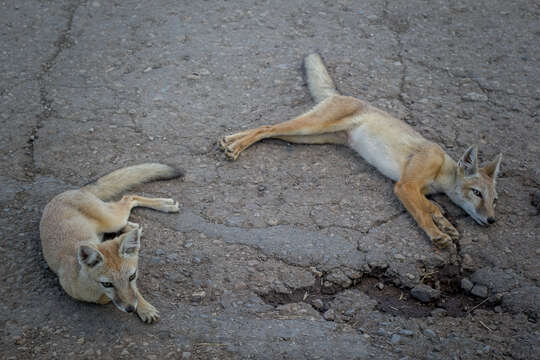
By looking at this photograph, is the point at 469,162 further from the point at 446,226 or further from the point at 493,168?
the point at 446,226

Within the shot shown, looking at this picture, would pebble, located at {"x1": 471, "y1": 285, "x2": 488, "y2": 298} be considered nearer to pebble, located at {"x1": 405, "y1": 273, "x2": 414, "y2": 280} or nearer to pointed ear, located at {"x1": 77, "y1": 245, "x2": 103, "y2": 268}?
pebble, located at {"x1": 405, "y1": 273, "x2": 414, "y2": 280}

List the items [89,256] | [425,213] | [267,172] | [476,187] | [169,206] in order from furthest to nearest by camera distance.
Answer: [267,172], [476,187], [425,213], [169,206], [89,256]

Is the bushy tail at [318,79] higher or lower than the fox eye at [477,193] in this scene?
higher

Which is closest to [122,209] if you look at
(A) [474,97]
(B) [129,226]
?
(B) [129,226]

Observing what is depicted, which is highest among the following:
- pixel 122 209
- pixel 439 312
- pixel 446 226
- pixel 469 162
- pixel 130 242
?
pixel 130 242

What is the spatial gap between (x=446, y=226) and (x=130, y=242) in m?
2.40

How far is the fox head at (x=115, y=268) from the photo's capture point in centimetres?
313

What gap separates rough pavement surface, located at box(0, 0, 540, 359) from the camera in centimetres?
328

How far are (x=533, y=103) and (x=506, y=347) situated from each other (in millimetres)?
3199

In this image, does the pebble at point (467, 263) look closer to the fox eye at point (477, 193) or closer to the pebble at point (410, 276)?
the pebble at point (410, 276)

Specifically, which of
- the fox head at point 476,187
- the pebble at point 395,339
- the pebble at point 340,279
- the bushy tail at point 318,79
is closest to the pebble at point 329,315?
the pebble at point 340,279

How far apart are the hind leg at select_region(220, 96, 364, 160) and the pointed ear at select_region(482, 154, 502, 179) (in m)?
1.25

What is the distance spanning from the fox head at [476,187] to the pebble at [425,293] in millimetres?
886

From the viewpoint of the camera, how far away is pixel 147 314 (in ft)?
10.6
